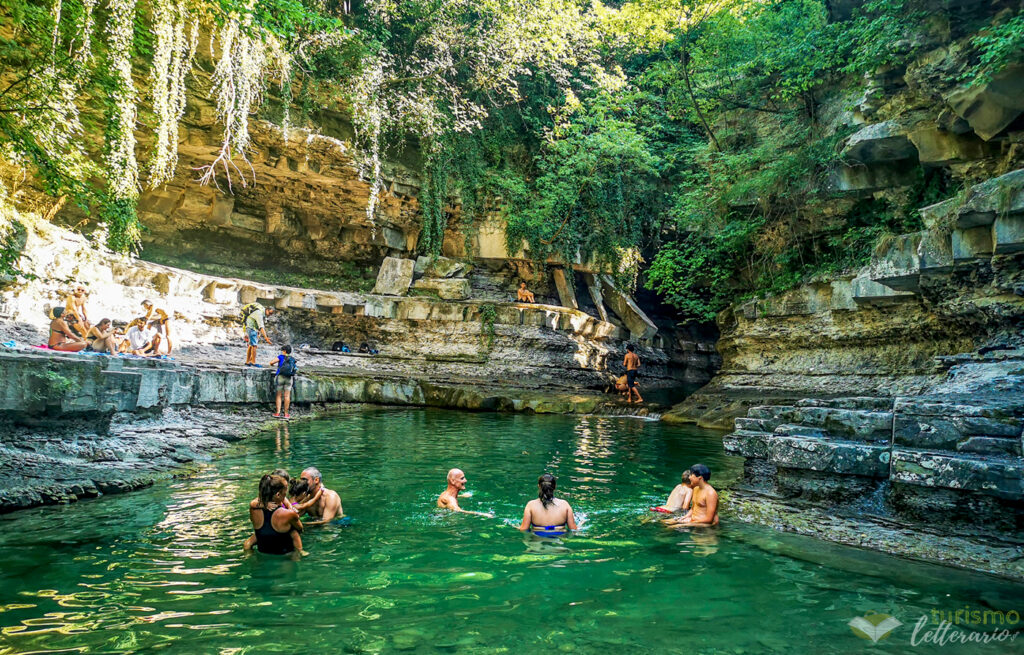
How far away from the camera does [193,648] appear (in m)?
2.75

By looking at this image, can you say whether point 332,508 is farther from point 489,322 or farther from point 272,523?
point 489,322

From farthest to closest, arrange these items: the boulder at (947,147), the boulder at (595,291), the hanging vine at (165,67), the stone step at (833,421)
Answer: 1. the boulder at (595,291)
2. the hanging vine at (165,67)
3. the boulder at (947,147)
4. the stone step at (833,421)

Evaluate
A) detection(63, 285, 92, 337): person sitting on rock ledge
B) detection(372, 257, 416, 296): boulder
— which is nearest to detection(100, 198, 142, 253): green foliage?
detection(63, 285, 92, 337): person sitting on rock ledge

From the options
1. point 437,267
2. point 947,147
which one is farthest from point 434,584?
point 437,267

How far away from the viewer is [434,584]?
3750mm

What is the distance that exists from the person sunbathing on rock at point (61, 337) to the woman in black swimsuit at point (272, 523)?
7.83 metres

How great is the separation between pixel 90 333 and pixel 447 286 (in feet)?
39.8

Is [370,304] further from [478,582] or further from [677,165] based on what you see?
[478,582]

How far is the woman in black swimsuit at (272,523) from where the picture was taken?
4.24 metres

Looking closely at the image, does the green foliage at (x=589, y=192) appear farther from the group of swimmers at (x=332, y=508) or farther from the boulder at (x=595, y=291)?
the group of swimmers at (x=332, y=508)

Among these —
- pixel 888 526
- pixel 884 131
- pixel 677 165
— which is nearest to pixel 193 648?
pixel 888 526

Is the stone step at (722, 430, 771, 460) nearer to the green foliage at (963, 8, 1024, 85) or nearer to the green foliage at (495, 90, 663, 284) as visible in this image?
the green foliage at (963, 8, 1024, 85)

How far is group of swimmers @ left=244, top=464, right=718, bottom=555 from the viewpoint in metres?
4.26

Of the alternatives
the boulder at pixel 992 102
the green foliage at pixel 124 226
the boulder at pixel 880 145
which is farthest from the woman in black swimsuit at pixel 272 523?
the boulder at pixel 880 145
